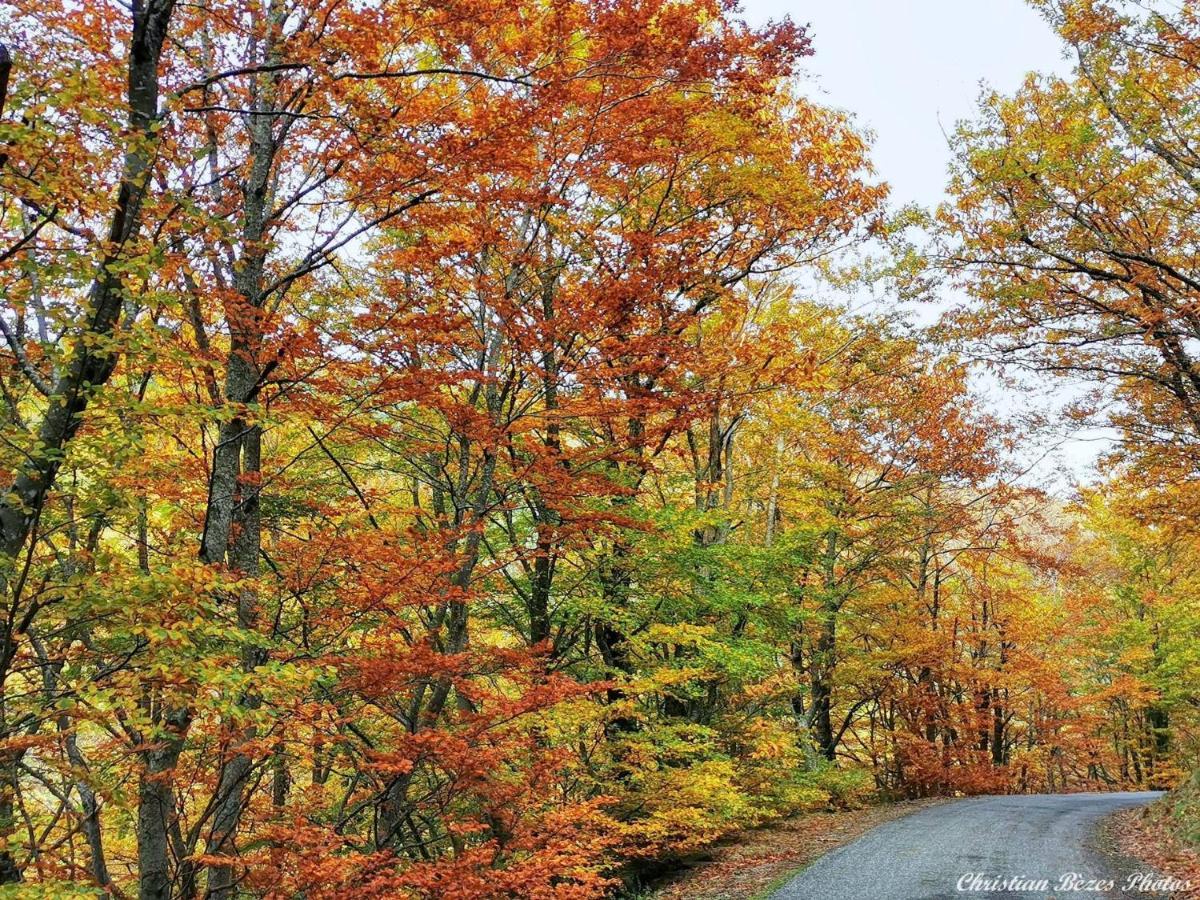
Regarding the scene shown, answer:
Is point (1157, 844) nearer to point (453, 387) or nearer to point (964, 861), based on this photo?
point (964, 861)

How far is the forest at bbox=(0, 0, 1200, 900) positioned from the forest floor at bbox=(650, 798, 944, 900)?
1.82 feet

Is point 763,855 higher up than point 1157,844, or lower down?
higher up

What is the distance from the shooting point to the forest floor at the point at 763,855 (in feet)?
30.6

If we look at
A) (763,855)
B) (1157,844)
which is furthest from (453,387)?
(1157,844)

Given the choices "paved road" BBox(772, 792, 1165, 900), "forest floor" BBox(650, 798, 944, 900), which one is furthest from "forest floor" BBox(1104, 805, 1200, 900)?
"forest floor" BBox(650, 798, 944, 900)

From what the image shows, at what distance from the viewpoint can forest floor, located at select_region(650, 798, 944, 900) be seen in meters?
9.32

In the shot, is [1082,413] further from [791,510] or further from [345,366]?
[345,366]

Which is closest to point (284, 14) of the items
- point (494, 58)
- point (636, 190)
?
point (494, 58)

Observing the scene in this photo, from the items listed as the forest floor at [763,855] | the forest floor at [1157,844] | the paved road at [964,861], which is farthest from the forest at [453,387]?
the forest floor at [1157,844]

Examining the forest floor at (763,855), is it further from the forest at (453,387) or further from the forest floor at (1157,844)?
the forest floor at (1157,844)

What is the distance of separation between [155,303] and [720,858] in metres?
11.0

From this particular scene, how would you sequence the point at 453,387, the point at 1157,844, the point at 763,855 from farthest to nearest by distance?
1. the point at 763,855
2. the point at 1157,844
3. the point at 453,387

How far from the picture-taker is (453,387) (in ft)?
29.2

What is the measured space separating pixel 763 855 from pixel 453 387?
328 inches
